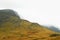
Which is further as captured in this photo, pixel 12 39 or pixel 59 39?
pixel 12 39

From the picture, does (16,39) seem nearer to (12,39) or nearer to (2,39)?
(12,39)

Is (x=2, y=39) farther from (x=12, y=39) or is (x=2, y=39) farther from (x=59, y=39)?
(x=59, y=39)

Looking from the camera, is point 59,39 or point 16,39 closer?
point 59,39

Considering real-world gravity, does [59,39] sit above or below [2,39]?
below

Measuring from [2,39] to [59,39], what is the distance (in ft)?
267

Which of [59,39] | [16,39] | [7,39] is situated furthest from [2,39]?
[59,39]

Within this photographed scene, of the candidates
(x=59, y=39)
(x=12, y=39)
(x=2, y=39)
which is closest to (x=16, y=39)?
(x=12, y=39)

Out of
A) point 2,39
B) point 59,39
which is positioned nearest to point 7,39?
point 2,39

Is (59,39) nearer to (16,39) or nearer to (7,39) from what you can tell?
(16,39)

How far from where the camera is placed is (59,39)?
11319 cm

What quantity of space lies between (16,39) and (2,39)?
1823 cm

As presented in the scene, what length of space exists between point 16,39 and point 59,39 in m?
64.9

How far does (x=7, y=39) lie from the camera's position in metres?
176

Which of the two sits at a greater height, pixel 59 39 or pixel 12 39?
pixel 12 39
